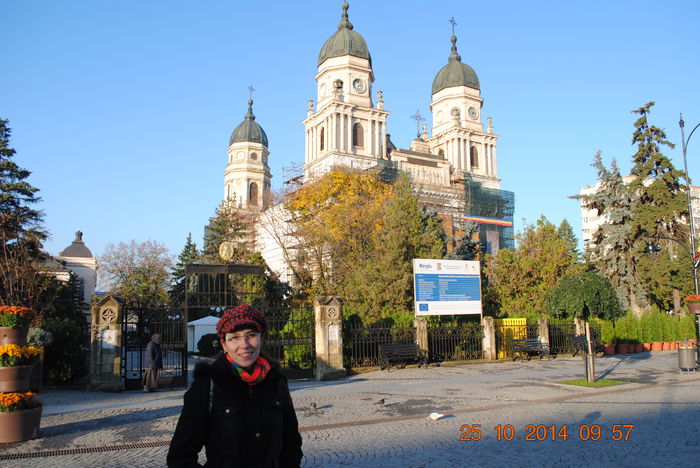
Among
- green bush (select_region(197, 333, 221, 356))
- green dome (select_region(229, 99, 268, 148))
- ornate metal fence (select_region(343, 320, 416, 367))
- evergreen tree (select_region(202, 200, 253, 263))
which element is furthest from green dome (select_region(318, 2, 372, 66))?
ornate metal fence (select_region(343, 320, 416, 367))

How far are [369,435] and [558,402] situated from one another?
16.0ft

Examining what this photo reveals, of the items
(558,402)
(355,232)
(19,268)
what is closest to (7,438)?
(558,402)

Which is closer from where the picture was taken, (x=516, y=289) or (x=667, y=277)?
(x=516, y=289)

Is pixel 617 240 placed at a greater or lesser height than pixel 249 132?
lesser

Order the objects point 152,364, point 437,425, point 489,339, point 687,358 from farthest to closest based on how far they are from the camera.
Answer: point 489,339 → point 687,358 → point 152,364 → point 437,425

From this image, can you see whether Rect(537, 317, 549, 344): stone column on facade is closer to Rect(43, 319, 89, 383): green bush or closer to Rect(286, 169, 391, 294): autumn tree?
Rect(286, 169, 391, 294): autumn tree

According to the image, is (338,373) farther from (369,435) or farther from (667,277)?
(667,277)

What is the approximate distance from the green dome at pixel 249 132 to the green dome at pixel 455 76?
28678 mm

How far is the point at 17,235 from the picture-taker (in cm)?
2716

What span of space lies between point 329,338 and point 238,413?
14.1m

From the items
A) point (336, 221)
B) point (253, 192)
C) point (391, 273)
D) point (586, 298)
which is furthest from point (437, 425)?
point (253, 192)

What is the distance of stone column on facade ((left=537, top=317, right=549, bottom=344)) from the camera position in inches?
914

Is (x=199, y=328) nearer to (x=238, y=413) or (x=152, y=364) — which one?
(x=152, y=364)

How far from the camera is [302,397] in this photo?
1261 cm
